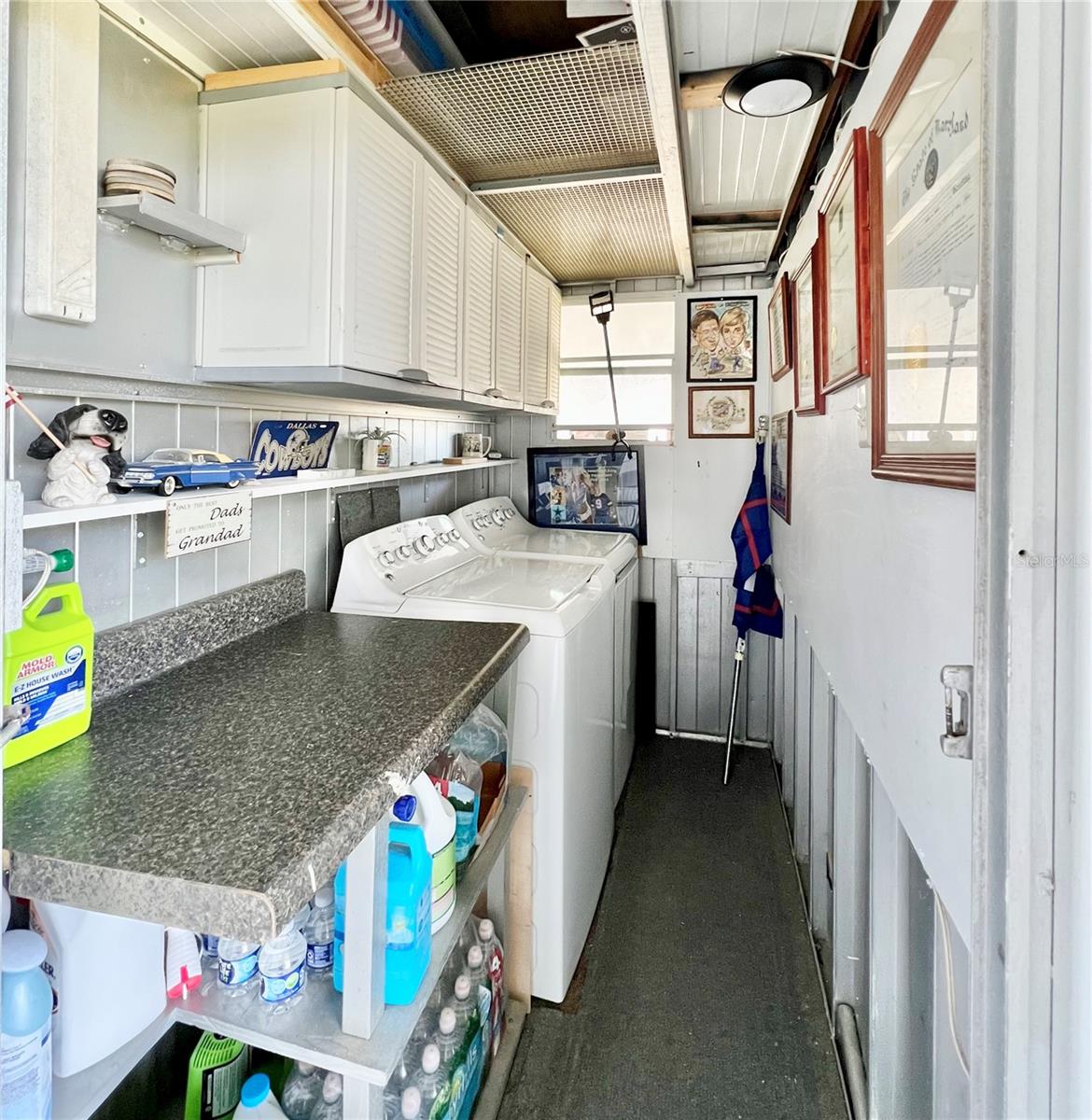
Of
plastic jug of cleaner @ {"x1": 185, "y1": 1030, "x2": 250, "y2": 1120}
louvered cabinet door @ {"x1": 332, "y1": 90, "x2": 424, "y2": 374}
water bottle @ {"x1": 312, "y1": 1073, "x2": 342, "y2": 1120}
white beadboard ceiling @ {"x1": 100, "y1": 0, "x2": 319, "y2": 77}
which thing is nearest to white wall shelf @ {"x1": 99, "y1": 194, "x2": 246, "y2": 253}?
louvered cabinet door @ {"x1": 332, "y1": 90, "x2": 424, "y2": 374}

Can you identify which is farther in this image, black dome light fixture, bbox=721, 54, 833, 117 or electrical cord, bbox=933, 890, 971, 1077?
black dome light fixture, bbox=721, 54, 833, 117

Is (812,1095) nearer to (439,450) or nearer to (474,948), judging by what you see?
(474,948)

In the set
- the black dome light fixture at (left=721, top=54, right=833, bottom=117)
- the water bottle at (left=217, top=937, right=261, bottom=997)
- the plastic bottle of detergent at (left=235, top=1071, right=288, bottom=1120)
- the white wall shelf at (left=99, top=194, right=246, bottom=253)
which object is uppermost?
the black dome light fixture at (left=721, top=54, right=833, bottom=117)

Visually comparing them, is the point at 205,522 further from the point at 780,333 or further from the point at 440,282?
the point at 780,333

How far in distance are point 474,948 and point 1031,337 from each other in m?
1.68

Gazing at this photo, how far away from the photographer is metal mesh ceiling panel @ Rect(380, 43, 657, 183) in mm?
1557

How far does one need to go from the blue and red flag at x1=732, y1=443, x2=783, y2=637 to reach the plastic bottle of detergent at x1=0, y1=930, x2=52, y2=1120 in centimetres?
274

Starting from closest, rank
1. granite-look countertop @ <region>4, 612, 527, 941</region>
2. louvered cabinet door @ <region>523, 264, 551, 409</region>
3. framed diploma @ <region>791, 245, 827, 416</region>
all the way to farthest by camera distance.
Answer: granite-look countertop @ <region>4, 612, 527, 941</region>
framed diploma @ <region>791, 245, 827, 416</region>
louvered cabinet door @ <region>523, 264, 551, 409</region>

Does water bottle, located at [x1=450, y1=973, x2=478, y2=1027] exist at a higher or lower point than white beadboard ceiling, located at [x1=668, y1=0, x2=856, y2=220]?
lower

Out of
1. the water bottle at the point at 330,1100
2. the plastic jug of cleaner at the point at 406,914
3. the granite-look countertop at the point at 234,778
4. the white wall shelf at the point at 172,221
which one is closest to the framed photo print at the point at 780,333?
the granite-look countertop at the point at 234,778

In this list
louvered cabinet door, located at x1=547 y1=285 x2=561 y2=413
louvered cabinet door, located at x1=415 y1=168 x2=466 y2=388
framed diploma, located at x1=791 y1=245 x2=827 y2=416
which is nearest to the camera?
framed diploma, located at x1=791 y1=245 x2=827 y2=416

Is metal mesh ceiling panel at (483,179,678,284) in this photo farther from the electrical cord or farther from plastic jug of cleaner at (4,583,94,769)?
the electrical cord

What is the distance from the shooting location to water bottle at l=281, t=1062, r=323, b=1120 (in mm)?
1263

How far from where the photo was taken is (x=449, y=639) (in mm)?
1578
